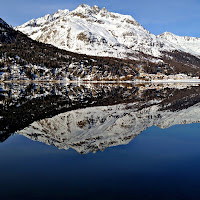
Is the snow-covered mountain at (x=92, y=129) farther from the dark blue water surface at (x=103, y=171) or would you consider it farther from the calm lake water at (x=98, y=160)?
the dark blue water surface at (x=103, y=171)

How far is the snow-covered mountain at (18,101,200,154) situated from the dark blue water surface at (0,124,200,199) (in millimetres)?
1004

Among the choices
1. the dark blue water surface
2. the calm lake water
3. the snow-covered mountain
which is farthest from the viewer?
the snow-covered mountain

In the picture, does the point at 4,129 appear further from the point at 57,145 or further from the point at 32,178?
the point at 32,178

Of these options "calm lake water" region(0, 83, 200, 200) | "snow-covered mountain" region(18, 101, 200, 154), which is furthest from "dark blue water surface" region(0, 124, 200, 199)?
"snow-covered mountain" region(18, 101, 200, 154)

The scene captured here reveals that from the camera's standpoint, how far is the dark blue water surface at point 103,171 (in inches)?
360

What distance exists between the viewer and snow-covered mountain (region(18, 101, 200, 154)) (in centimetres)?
1588

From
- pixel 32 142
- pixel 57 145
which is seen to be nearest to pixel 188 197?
pixel 57 145

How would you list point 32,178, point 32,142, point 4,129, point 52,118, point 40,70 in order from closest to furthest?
point 32,178
point 32,142
point 4,129
point 52,118
point 40,70

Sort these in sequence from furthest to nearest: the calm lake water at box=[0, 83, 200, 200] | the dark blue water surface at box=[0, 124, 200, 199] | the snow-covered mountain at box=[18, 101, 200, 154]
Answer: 1. the snow-covered mountain at box=[18, 101, 200, 154]
2. the calm lake water at box=[0, 83, 200, 200]
3. the dark blue water surface at box=[0, 124, 200, 199]

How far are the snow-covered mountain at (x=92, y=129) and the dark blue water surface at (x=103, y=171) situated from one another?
100 centimetres

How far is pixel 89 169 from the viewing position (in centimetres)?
1135

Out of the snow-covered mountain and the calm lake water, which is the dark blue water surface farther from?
the snow-covered mountain

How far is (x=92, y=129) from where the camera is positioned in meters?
20.1

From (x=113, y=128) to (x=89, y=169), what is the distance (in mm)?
9234
